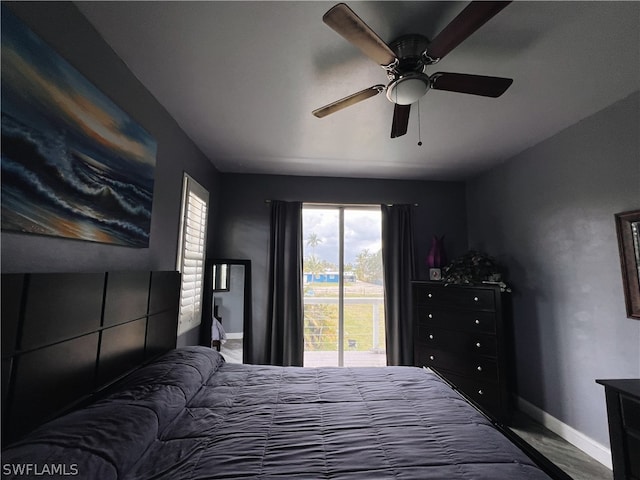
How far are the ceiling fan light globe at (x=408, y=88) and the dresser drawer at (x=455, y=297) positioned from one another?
2.14 metres

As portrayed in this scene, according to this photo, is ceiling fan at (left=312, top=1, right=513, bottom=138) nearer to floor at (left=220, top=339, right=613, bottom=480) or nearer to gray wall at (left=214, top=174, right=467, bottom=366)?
gray wall at (left=214, top=174, right=467, bottom=366)

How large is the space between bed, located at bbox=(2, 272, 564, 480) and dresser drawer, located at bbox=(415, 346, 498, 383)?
4.53ft

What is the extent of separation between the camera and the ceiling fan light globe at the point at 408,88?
1.45 metres

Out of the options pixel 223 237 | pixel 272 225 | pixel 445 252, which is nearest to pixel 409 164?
pixel 445 252

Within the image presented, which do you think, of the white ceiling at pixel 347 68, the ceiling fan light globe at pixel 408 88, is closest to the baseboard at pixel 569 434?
the white ceiling at pixel 347 68

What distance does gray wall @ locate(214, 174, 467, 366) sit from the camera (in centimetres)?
359

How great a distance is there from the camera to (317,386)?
68.6 inches

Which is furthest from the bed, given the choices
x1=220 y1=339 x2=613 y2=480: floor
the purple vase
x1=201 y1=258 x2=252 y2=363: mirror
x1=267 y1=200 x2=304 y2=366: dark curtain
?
the purple vase

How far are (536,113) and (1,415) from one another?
3.34 meters

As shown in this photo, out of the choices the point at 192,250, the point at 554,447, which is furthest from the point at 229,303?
the point at 554,447

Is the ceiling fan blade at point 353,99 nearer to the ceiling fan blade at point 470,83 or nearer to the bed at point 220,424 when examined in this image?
the ceiling fan blade at point 470,83

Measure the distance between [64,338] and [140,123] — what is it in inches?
52.9

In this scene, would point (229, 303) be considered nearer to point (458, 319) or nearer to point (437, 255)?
point (458, 319)

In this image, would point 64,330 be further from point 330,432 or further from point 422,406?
point 422,406
